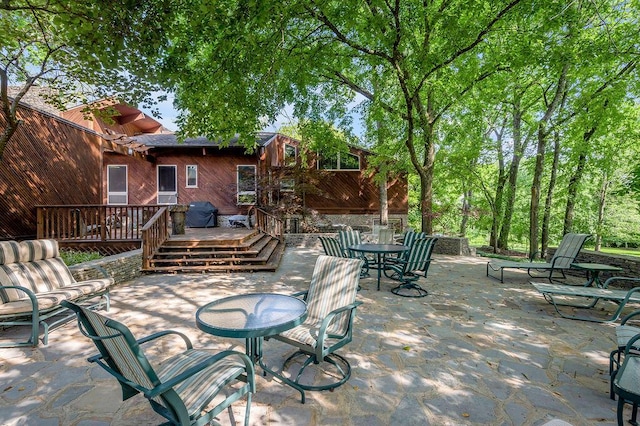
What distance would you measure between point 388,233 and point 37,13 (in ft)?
30.0

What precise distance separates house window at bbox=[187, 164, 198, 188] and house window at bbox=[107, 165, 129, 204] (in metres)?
2.89

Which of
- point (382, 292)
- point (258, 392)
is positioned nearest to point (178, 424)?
point (258, 392)

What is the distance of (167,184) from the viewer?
14031 mm

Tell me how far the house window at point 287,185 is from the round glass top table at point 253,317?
10.5 meters

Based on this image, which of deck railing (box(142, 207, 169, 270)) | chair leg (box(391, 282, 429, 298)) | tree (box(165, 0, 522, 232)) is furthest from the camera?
deck railing (box(142, 207, 169, 270))

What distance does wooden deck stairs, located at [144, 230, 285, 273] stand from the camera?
300 inches

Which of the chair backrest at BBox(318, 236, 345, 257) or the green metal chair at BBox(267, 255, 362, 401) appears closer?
the green metal chair at BBox(267, 255, 362, 401)

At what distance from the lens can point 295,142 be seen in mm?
16891

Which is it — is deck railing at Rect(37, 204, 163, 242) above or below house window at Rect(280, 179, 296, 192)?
below

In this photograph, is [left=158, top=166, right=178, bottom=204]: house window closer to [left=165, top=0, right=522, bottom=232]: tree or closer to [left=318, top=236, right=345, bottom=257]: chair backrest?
[left=165, top=0, right=522, bottom=232]: tree

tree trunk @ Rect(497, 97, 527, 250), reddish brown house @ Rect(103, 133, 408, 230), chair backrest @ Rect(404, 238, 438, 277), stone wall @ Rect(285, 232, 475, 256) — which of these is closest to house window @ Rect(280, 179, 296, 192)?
reddish brown house @ Rect(103, 133, 408, 230)

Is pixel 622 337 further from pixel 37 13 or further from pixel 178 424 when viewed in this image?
pixel 37 13

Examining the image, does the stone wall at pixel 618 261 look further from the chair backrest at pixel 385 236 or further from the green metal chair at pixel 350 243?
the green metal chair at pixel 350 243

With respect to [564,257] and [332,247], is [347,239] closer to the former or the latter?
[332,247]
